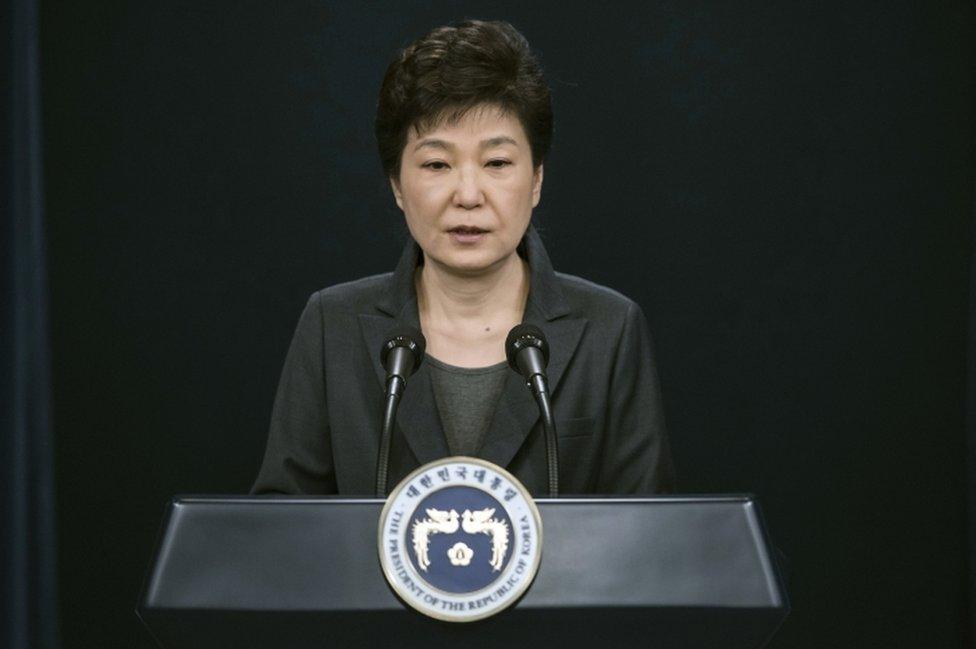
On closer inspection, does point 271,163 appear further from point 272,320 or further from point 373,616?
point 373,616

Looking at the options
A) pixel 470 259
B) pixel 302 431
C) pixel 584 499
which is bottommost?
pixel 302 431

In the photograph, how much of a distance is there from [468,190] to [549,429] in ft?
1.41

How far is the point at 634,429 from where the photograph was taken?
1.74 m

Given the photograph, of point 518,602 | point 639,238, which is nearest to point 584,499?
point 518,602

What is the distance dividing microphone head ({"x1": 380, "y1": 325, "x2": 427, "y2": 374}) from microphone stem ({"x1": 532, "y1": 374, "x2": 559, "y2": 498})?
120mm

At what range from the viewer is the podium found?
3.64 feet

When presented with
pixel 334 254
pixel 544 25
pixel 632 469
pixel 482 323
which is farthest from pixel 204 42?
pixel 632 469

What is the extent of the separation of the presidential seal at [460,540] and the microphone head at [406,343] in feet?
0.75

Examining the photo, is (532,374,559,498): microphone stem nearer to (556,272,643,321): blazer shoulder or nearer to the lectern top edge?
the lectern top edge

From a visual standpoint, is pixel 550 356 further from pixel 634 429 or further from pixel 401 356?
pixel 401 356

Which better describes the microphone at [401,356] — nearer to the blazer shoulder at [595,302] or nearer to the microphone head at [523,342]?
the microphone head at [523,342]

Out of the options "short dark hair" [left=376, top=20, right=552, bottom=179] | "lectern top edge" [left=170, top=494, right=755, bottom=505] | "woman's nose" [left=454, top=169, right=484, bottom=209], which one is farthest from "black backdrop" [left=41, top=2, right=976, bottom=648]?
"lectern top edge" [left=170, top=494, right=755, bottom=505]

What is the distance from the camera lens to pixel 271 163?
8.32ft

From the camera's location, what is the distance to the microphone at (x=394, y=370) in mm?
1235
